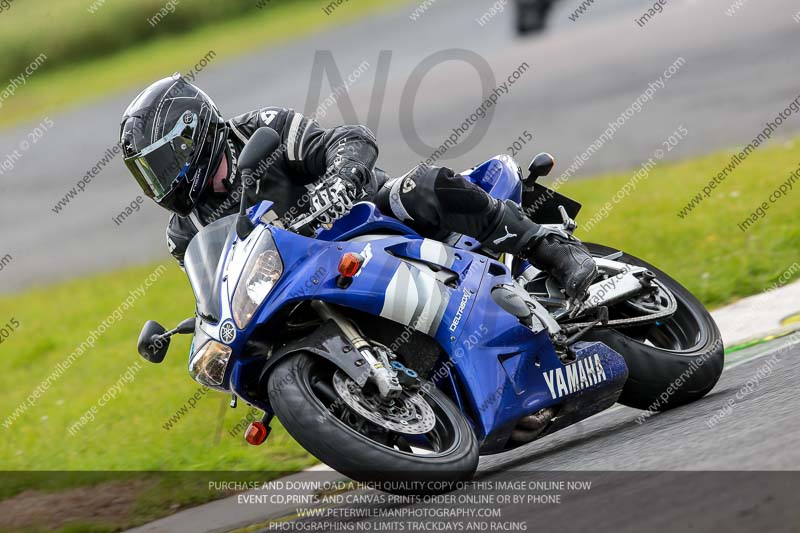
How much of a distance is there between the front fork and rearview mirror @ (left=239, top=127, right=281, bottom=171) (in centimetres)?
68

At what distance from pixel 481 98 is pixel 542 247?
10454 millimetres

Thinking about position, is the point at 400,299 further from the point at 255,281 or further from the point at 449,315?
the point at 255,281

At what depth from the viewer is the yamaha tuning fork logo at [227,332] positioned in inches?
175

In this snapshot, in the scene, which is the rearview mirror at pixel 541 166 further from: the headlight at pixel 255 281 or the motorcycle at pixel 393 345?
the headlight at pixel 255 281

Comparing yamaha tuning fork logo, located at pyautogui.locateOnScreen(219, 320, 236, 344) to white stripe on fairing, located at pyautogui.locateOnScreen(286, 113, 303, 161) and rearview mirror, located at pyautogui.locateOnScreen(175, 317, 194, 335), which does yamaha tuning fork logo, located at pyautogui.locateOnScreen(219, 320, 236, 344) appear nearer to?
rearview mirror, located at pyautogui.locateOnScreen(175, 317, 194, 335)

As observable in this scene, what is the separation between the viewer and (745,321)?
7.11m

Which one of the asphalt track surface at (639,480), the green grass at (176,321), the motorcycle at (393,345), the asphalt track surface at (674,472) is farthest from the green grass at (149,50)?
the asphalt track surface at (674,472)

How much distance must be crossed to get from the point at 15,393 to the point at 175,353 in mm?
1428

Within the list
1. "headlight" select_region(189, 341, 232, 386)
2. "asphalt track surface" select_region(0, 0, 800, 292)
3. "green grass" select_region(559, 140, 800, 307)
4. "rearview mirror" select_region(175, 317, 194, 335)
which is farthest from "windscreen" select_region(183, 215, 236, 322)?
"asphalt track surface" select_region(0, 0, 800, 292)

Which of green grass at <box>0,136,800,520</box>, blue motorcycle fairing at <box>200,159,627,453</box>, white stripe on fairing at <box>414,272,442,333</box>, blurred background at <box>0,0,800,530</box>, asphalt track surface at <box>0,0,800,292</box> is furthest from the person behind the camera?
asphalt track surface at <box>0,0,800,292</box>

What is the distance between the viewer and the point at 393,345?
4754 mm

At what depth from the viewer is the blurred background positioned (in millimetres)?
8078

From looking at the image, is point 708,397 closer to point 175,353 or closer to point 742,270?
point 742,270

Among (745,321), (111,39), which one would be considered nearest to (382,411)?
(745,321)
